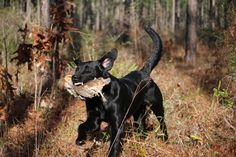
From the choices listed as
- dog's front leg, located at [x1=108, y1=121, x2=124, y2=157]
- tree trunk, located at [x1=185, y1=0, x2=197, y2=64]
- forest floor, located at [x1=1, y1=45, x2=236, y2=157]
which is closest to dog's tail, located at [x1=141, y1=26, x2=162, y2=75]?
forest floor, located at [x1=1, y1=45, x2=236, y2=157]

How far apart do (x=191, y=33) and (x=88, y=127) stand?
11.0m

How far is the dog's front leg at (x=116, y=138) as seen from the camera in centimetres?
453

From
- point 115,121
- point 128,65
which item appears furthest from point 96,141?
point 128,65

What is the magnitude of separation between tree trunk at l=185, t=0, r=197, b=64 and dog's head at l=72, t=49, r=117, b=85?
412 inches

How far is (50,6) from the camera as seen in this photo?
7840 mm

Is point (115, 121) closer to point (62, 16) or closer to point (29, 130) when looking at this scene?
point (29, 130)

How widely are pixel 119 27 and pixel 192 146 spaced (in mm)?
14890

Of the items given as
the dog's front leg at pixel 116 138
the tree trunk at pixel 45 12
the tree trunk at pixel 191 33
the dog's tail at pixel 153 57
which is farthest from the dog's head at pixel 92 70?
the tree trunk at pixel 191 33

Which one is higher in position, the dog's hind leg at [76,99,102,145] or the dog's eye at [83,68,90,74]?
the dog's eye at [83,68,90,74]

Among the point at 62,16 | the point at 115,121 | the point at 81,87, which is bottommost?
the point at 115,121

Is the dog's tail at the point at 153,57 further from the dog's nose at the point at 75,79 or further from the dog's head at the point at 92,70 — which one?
the dog's nose at the point at 75,79

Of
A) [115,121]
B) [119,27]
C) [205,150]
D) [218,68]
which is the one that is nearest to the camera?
[205,150]

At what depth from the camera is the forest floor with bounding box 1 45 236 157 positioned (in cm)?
449

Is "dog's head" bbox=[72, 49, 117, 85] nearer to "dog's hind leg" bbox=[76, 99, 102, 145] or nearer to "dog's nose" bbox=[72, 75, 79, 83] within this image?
"dog's nose" bbox=[72, 75, 79, 83]
